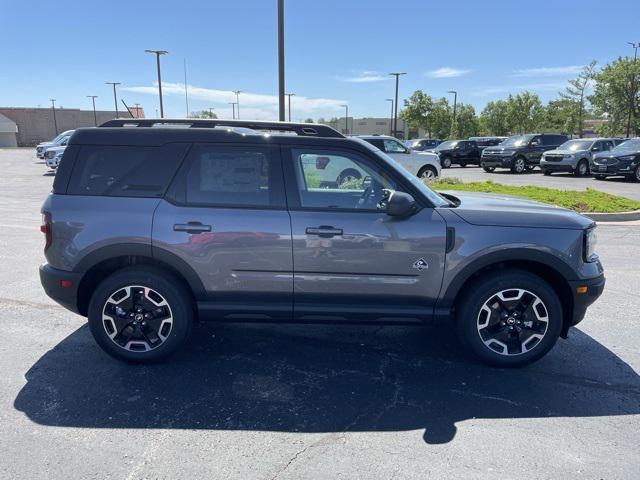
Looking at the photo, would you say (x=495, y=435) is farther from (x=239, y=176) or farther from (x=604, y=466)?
(x=239, y=176)

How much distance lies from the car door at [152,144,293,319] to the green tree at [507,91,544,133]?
A: 61882 millimetres

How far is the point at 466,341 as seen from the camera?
155 inches

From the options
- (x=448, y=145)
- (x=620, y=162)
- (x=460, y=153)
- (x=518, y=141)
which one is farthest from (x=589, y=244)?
(x=448, y=145)

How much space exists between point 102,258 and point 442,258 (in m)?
2.66

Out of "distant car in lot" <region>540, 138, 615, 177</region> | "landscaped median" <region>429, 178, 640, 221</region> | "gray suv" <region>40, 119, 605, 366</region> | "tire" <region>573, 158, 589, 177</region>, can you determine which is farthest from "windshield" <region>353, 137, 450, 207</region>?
"tire" <region>573, 158, 589, 177</region>

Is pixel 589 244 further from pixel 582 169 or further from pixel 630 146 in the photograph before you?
pixel 582 169

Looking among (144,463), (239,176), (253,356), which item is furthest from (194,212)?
(144,463)

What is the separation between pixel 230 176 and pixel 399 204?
135 cm

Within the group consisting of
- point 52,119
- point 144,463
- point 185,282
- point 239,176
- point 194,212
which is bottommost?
point 144,463

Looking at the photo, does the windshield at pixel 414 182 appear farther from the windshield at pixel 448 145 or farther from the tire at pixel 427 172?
the windshield at pixel 448 145

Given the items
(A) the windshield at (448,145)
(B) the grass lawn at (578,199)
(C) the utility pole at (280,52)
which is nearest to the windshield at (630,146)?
(B) the grass lawn at (578,199)

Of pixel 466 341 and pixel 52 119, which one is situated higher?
pixel 52 119

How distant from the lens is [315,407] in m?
3.35

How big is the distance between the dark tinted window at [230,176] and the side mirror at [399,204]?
85cm
